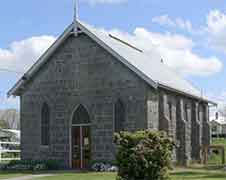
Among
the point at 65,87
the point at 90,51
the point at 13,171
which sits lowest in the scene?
the point at 13,171

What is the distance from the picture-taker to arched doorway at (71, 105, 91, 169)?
106 feet

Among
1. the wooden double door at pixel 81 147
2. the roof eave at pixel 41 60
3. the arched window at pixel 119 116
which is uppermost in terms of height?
the roof eave at pixel 41 60

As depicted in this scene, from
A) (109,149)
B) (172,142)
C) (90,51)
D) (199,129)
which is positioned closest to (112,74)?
(90,51)

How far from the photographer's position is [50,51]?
3322 centimetres

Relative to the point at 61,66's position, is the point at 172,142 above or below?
below

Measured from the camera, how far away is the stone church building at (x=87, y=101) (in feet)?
102

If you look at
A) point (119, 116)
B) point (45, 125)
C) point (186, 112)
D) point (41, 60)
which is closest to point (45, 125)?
point (45, 125)

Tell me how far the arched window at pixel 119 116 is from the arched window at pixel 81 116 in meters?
1.91

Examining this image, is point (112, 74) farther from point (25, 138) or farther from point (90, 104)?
point (25, 138)

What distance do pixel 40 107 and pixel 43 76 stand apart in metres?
1.95

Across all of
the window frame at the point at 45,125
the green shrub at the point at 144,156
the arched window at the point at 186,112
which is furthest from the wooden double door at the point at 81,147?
the green shrub at the point at 144,156

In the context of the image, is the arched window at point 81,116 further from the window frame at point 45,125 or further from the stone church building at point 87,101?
the window frame at point 45,125

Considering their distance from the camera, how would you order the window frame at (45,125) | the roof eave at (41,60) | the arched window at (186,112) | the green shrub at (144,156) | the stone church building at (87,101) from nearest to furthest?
the green shrub at (144,156), the stone church building at (87,101), the roof eave at (41,60), the window frame at (45,125), the arched window at (186,112)

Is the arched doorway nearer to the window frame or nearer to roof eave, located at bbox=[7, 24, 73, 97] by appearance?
the window frame
